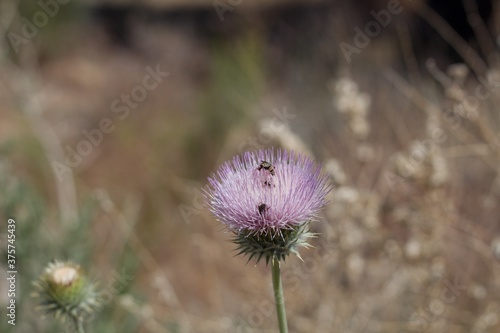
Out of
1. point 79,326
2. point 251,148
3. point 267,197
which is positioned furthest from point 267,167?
point 251,148

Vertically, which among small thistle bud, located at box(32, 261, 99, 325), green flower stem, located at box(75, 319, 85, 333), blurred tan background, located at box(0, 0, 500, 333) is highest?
blurred tan background, located at box(0, 0, 500, 333)

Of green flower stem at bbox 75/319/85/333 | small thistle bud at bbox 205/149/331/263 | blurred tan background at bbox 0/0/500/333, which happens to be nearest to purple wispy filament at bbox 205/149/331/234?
small thistle bud at bbox 205/149/331/263

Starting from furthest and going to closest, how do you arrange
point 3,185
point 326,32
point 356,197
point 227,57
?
point 326,32 < point 227,57 < point 3,185 < point 356,197

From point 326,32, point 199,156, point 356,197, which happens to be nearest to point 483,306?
point 356,197

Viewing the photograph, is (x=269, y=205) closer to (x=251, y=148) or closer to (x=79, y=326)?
(x=79, y=326)

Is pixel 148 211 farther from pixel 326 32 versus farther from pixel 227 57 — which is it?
pixel 326 32

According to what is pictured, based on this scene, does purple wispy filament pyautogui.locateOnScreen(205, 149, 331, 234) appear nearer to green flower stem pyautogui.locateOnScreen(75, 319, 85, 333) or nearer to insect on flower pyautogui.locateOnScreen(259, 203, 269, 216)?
insect on flower pyautogui.locateOnScreen(259, 203, 269, 216)
